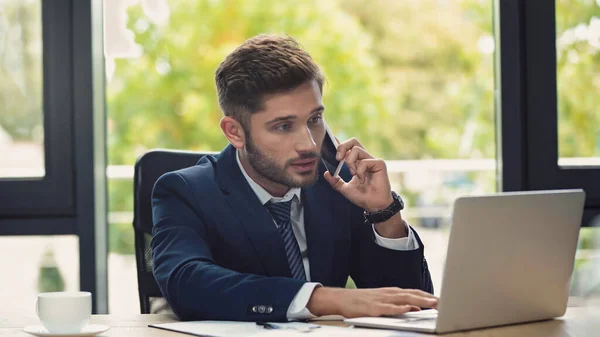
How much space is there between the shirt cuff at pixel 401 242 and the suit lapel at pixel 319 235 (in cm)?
12

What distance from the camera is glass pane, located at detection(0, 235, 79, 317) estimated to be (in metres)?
2.71

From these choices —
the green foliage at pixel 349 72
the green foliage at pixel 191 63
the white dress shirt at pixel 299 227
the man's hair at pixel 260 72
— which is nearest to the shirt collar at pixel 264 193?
the white dress shirt at pixel 299 227

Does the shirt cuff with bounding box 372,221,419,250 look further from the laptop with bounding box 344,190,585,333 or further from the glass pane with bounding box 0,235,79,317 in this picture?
the glass pane with bounding box 0,235,79,317

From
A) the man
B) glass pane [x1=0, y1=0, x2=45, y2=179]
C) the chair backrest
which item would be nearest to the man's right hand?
the man

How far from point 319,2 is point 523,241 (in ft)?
19.8

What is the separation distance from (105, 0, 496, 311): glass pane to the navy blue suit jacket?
4.23 meters

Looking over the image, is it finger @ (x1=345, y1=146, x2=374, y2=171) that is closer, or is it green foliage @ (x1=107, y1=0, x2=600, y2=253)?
finger @ (x1=345, y1=146, x2=374, y2=171)

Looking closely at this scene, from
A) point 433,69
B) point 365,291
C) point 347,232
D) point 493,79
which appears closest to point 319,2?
point 433,69

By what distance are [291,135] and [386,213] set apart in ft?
0.90

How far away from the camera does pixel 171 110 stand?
6949 mm

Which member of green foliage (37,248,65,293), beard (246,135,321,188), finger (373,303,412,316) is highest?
beard (246,135,321,188)

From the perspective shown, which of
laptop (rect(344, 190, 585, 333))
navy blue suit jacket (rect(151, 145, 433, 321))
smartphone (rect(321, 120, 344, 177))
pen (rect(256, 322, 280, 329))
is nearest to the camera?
laptop (rect(344, 190, 585, 333))

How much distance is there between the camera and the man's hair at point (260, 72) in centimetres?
180

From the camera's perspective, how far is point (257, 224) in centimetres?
174
